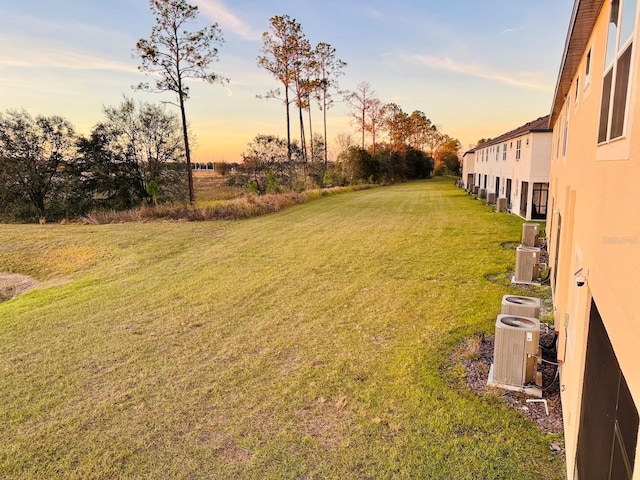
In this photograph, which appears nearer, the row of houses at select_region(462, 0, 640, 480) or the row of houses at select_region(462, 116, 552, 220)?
the row of houses at select_region(462, 0, 640, 480)

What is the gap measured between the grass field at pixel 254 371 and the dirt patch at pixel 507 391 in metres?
0.18

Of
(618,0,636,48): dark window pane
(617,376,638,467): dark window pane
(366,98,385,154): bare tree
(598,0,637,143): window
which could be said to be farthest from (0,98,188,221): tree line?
(366,98,385,154): bare tree

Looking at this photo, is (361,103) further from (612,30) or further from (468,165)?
(612,30)

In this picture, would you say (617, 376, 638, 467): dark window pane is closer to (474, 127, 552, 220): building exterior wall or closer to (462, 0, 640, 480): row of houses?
(462, 0, 640, 480): row of houses

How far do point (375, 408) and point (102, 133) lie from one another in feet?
85.4

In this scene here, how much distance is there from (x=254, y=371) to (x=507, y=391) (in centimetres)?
331

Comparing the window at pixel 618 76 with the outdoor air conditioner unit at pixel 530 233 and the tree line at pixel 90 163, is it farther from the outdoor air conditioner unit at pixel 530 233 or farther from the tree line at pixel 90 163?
the tree line at pixel 90 163

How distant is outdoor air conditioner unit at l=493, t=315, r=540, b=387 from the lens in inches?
187

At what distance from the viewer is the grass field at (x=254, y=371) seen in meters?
3.80

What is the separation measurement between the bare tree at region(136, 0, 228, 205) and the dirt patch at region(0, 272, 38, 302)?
13950mm

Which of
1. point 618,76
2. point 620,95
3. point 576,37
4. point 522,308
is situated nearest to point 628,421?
point 620,95

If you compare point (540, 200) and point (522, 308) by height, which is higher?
point (540, 200)

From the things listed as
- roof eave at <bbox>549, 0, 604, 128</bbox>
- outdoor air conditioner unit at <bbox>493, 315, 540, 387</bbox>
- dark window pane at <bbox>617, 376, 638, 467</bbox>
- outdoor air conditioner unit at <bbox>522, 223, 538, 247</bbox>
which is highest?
roof eave at <bbox>549, 0, 604, 128</bbox>

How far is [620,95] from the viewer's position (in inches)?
90.4
